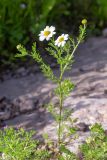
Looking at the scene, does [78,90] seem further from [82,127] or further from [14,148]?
[14,148]

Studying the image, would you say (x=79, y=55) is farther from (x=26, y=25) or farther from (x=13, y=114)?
(x=13, y=114)

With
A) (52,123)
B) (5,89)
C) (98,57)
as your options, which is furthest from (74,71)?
(52,123)

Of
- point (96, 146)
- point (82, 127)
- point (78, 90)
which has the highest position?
point (78, 90)

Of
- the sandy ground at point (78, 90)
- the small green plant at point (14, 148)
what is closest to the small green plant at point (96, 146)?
the small green plant at point (14, 148)

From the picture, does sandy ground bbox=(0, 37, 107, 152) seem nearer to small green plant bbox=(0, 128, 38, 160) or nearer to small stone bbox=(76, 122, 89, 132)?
small stone bbox=(76, 122, 89, 132)

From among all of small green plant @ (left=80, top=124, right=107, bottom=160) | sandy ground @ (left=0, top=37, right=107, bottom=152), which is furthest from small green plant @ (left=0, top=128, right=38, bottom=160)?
sandy ground @ (left=0, top=37, right=107, bottom=152)

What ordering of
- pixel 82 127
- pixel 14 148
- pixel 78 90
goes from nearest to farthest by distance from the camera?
1. pixel 14 148
2. pixel 82 127
3. pixel 78 90

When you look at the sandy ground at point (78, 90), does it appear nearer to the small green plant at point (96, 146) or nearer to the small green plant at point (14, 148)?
the small green plant at point (96, 146)

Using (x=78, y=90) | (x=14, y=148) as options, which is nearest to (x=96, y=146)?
(x=14, y=148)
